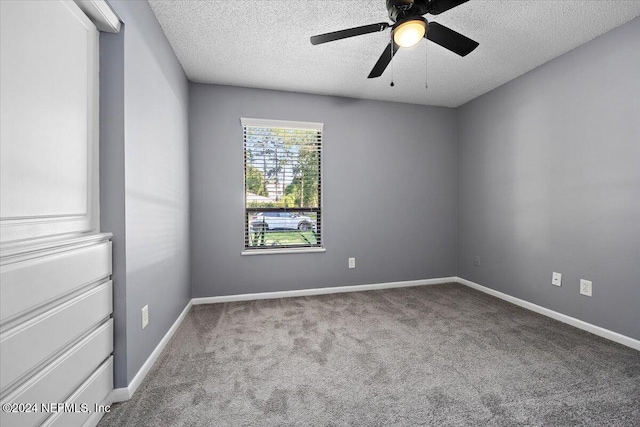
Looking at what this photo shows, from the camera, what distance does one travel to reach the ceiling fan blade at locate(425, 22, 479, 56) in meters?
1.74

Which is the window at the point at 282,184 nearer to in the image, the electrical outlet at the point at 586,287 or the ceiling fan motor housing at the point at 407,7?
the ceiling fan motor housing at the point at 407,7

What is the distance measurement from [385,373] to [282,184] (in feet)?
7.72

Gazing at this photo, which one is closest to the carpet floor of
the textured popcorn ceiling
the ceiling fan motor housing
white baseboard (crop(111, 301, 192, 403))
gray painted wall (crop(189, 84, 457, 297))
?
white baseboard (crop(111, 301, 192, 403))

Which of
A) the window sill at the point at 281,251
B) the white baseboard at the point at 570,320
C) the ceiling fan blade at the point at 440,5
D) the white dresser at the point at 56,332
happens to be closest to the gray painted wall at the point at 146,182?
the white dresser at the point at 56,332

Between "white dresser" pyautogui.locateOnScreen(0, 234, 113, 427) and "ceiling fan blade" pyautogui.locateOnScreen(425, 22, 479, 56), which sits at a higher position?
"ceiling fan blade" pyautogui.locateOnScreen(425, 22, 479, 56)

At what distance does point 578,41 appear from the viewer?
247 cm

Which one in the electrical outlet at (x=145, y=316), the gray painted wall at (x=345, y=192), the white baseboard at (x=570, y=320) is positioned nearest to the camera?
the electrical outlet at (x=145, y=316)

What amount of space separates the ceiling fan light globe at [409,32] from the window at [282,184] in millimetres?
1935

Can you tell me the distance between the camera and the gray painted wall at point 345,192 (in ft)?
10.7

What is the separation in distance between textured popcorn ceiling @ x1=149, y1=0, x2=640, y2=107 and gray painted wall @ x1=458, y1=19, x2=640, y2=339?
265 millimetres

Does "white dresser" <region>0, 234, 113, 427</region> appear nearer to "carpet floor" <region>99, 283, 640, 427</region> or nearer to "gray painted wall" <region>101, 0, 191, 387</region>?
"gray painted wall" <region>101, 0, 191, 387</region>

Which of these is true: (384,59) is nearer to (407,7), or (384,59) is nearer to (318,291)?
(407,7)

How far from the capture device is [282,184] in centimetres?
348

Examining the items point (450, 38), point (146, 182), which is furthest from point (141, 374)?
point (450, 38)
